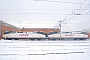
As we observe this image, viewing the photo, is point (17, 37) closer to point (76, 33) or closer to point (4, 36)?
point (4, 36)

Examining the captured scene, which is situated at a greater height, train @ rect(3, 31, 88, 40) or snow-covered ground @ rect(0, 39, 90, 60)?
train @ rect(3, 31, 88, 40)

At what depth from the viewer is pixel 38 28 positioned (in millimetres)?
41344

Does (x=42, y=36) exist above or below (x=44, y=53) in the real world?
above

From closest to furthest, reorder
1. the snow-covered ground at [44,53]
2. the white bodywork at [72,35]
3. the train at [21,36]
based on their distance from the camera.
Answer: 1. the snow-covered ground at [44,53]
2. the train at [21,36]
3. the white bodywork at [72,35]

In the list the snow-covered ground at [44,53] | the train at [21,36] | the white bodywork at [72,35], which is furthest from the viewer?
the white bodywork at [72,35]

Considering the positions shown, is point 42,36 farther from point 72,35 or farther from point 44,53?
point 44,53

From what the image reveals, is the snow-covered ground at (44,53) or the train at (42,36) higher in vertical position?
the train at (42,36)

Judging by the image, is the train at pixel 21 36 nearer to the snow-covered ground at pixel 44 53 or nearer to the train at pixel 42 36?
the train at pixel 42 36

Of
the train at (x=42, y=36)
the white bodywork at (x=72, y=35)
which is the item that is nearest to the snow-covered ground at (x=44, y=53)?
the train at (x=42, y=36)

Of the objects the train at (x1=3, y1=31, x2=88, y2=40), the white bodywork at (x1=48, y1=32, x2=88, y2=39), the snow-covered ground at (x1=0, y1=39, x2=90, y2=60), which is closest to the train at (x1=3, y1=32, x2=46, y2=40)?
the train at (x1=3, y1=31, x2=88, y2=40)

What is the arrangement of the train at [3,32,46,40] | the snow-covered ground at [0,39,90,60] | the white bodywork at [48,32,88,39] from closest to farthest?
the snow-covered ground at [0,39,90,60] → the train at [3,32,46,40] → the white bodywork at [48,32,88,39]

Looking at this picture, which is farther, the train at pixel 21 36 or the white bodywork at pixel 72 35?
the white bodywork at pixel 72 35

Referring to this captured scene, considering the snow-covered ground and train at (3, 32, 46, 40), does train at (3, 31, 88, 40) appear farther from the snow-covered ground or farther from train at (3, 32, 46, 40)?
the snow-covered ground

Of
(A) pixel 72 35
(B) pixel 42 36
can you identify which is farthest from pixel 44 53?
(A) pixel 72 35
